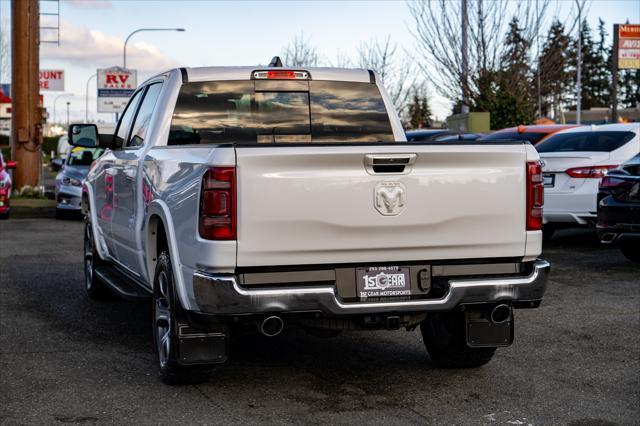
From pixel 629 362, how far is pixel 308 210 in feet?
9.01

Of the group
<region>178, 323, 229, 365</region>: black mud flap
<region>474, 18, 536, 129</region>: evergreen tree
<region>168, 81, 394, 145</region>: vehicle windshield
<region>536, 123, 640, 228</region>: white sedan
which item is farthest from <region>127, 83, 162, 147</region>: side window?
<region>474, 18, 536, 129</region>: evergreen tree

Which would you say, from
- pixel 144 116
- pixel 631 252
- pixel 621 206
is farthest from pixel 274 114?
pixel 631 252

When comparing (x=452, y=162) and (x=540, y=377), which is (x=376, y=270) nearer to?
(x=452, y=162)

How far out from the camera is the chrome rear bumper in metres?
5.18

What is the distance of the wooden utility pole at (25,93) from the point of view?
23859 mm

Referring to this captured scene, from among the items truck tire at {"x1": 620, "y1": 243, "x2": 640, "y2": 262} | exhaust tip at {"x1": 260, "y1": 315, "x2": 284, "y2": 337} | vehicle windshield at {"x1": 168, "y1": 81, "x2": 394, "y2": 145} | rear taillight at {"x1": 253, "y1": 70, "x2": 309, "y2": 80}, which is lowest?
truck tire at {"x1": 620, "y1": 243, "x2": 640, "y2": 262}

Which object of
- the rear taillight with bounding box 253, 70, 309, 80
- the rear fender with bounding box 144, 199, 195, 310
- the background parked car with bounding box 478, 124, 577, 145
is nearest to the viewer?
the rear fender with bounding box 144, 199, 195, 310

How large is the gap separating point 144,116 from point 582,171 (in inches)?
279

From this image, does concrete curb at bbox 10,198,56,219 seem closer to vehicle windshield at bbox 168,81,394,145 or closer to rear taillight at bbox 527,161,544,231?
vehicle windshield at bbox 168,81,394,145

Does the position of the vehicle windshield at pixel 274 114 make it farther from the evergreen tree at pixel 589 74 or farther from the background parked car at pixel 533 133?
the evergreen tree at pixel 589 74

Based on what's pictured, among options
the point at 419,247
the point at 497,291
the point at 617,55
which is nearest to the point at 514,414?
the point at 497,291

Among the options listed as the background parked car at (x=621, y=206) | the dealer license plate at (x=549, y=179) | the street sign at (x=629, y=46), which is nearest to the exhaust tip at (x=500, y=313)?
the background parked car at (x=621, y=206)

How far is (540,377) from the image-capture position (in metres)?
6.27

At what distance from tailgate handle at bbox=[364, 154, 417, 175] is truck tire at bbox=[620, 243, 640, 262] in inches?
292
